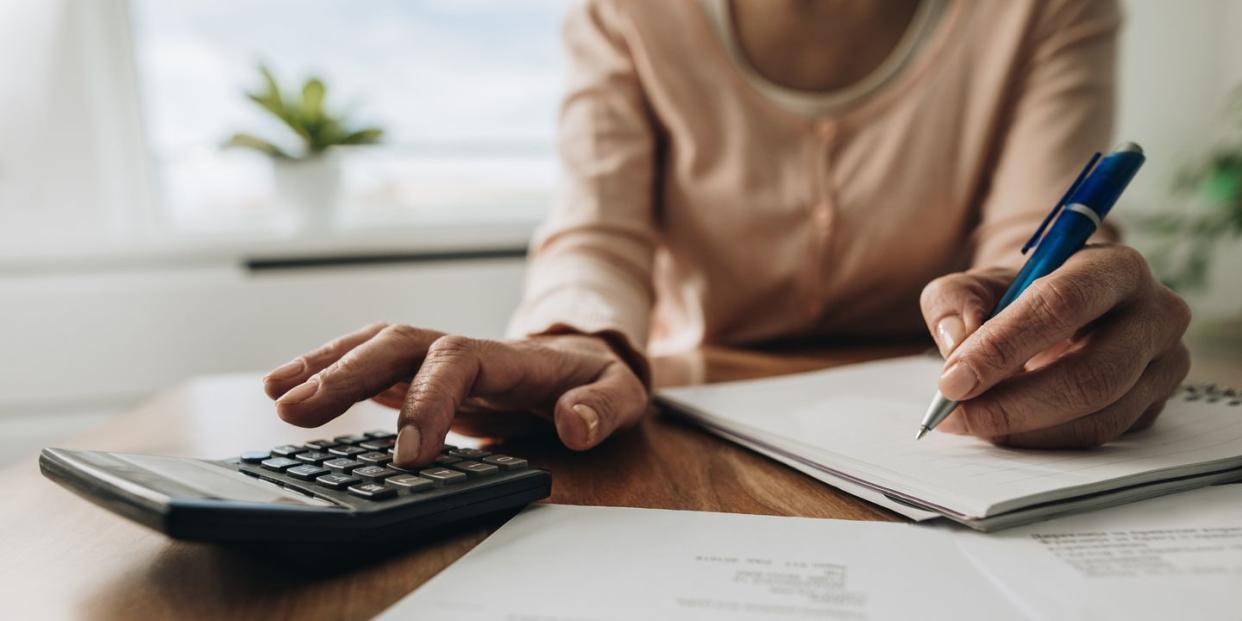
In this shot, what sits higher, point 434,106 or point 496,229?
point 434,106

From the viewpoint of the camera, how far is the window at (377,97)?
5.98 ft

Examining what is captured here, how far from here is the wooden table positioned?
29cm

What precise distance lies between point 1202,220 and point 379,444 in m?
1.71

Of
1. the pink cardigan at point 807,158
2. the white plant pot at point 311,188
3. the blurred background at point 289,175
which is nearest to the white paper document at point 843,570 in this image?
the pink cardigan at point 807,158

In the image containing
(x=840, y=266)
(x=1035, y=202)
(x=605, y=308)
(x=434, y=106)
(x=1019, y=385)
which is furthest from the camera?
(x=434, y=106)

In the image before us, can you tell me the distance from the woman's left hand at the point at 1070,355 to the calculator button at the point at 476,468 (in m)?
0.24

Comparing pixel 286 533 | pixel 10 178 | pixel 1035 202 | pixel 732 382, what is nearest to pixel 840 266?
pixel 1035 202

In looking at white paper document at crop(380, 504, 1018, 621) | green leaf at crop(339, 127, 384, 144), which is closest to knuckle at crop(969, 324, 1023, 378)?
white paper document at crop(380, 504, 1018, 621)

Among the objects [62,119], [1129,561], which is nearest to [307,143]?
[62,119]

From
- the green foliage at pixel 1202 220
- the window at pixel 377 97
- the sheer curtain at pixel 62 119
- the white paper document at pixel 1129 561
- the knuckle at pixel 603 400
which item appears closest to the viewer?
the white paper document at pixel 1129 561

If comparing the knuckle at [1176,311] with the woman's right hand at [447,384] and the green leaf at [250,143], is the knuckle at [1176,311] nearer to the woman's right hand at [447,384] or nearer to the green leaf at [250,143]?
the woman's right hand at [447,384]

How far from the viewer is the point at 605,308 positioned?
2.19ft

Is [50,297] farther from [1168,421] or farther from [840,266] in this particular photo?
[1168,421]

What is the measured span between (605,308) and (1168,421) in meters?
0.40
